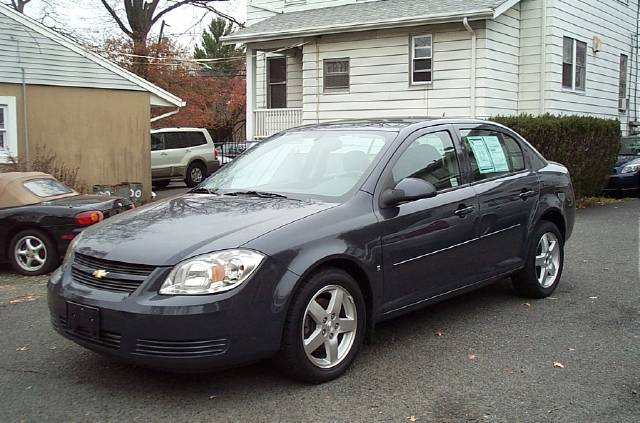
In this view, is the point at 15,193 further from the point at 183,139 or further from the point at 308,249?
the point at 183,139

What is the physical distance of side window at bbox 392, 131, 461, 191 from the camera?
4.79 meters

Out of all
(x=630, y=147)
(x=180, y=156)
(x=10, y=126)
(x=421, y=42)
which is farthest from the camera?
(x=180, y=156)

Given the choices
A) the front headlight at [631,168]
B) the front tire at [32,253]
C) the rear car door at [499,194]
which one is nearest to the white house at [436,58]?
the front headlight at [631,168]

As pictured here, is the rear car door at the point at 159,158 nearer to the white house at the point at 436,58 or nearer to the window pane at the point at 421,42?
the white house at the point at 436,58

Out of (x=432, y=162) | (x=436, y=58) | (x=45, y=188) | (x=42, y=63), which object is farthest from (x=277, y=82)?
(x=432, y=162)

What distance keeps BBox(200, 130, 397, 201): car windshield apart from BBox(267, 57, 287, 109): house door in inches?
576

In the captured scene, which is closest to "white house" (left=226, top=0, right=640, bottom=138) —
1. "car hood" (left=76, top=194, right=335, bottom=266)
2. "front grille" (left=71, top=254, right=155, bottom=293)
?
"car hood" (left=76, top=194, right=335, bottom=266)

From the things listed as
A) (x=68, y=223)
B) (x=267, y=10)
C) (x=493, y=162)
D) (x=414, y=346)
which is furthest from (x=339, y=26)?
(x=414, y=346)

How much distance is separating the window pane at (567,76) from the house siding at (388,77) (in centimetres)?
318

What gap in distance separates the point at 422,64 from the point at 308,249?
1284 cm

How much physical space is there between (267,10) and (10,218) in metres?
14.2

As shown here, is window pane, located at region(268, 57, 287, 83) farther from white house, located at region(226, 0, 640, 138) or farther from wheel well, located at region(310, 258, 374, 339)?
wheel well, located at region(310, 258, 374, 339)

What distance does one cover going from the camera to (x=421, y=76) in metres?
16.0

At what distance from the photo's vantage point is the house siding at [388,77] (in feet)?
50.3
